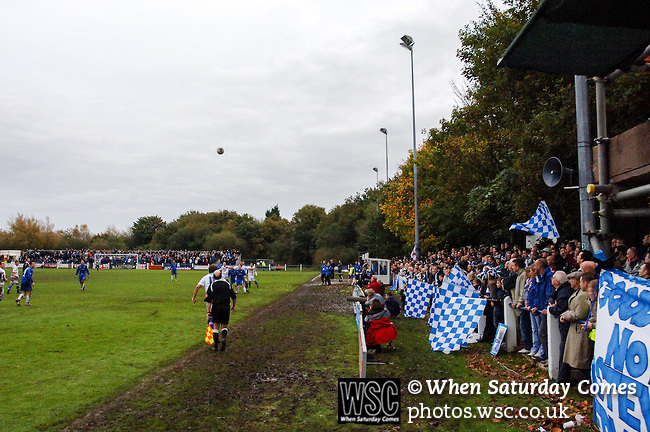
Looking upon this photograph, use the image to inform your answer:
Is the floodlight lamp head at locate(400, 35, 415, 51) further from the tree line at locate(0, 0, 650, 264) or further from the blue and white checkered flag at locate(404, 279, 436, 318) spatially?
the blue and white checkered flag at locate(404, 279, 436, 318)

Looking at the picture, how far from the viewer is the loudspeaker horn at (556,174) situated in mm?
8508

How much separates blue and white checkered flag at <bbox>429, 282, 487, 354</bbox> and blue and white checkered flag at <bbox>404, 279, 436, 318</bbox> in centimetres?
574

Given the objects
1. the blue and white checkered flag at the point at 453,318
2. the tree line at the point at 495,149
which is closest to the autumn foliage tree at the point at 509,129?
the tree line at the point at 495,149

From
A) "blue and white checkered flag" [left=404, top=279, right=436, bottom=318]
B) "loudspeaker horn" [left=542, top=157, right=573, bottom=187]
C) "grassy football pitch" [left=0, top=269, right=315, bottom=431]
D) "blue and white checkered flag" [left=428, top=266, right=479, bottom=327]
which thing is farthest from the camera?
"blue and white checkered flag" [left=404, top=279, right=436, bottom=318]

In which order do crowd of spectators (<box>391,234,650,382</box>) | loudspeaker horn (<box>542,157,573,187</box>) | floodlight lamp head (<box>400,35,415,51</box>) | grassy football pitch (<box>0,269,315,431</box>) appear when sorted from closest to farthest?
crowd of spectators (<box>391,234,650,382</box>)
grassy football pitch (<box>0,269,315,431</box>)
loudspeaker horn (<box>542,157,573,187</box>)
floodlight lamp head (<box>400,35,415,51</box>)

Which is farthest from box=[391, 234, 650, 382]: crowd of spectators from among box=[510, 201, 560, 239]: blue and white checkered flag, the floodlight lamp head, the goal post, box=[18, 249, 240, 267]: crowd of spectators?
the goal post

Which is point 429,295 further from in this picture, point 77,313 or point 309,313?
point 77,313

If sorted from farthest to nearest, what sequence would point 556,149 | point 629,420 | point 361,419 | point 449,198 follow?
point 449,198, point 556,149, point 361,419, point 629,420

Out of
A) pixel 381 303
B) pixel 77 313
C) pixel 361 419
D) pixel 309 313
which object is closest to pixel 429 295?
pixel 309 313

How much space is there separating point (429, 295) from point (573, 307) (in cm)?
1039

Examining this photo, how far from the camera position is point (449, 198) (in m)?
30.2

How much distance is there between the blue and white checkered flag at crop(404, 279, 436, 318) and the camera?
17.3 m

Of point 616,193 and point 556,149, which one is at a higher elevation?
point 556,149

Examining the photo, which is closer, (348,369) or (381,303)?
(348,369)
